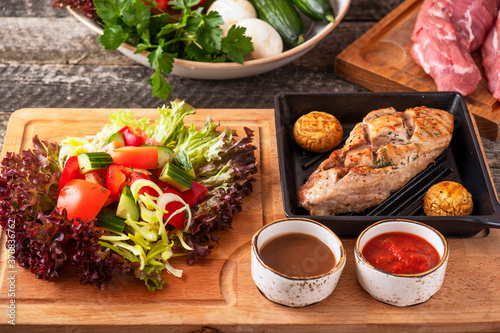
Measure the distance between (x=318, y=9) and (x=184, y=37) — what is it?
114 centimetres

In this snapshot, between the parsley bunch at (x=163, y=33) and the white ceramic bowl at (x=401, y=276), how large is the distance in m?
1.80

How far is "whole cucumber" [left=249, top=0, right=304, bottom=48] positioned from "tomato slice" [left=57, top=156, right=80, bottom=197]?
2.13 m

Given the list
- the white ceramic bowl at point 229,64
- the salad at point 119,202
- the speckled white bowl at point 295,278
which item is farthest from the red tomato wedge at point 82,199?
the white ceramic bowl at point 229,64

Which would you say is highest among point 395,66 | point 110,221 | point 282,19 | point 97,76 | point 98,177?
point 282,19

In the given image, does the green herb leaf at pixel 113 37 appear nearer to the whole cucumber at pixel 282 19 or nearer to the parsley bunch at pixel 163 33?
the parsley bunch at pixel 163 33

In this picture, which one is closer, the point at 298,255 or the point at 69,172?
the point at 298,255

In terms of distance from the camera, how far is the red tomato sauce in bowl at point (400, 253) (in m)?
2.92

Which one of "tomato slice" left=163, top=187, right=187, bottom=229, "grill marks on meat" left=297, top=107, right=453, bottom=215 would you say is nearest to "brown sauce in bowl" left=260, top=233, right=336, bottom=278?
"grill marks on meat" left=297, top=107, right=453, bottom=215

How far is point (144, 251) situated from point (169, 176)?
45cm

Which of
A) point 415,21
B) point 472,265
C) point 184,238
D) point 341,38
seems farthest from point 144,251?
point 415,21

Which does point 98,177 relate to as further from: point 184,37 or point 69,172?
point 184,37

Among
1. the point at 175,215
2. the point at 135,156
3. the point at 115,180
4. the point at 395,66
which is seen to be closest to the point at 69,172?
the point at 115,180

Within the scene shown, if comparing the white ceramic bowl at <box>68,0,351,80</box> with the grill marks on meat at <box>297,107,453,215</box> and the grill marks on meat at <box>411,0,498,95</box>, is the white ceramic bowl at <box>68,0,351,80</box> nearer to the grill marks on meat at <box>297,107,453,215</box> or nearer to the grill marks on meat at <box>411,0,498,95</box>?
the grill marks on meat at <box>411,0,498,95</box>

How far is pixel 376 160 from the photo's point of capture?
3529 mm
